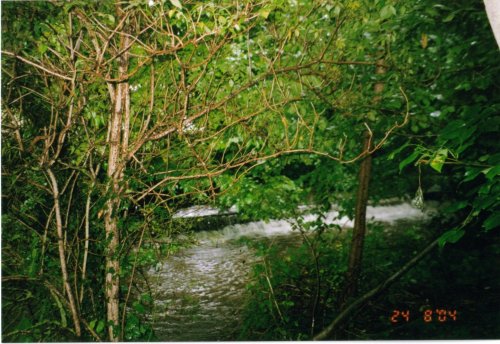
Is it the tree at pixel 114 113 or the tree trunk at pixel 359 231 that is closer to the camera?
the tree at pixel 114 113

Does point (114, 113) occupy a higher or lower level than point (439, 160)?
higher

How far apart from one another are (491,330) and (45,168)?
2.88 meters

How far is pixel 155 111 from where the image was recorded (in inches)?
73.1

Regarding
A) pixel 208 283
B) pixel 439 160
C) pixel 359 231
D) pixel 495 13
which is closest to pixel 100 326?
pixel 208 283

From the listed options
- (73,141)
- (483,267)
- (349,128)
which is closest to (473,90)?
(349,128)

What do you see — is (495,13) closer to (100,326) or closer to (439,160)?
(439,160)

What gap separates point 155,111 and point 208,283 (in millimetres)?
1741

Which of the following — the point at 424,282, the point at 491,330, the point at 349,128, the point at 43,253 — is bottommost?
the point at 491,330

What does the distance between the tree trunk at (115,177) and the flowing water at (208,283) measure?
790mm

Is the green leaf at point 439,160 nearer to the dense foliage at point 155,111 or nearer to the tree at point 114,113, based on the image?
the dense foliage at point 155,111

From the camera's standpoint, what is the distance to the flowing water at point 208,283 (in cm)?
253

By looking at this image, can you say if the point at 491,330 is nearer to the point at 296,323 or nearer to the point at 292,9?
the point at 296,323

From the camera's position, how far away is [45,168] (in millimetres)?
1687

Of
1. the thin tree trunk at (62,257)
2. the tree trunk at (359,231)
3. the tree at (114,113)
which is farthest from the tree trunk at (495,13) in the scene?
the thin tree trunk at (62,257)
